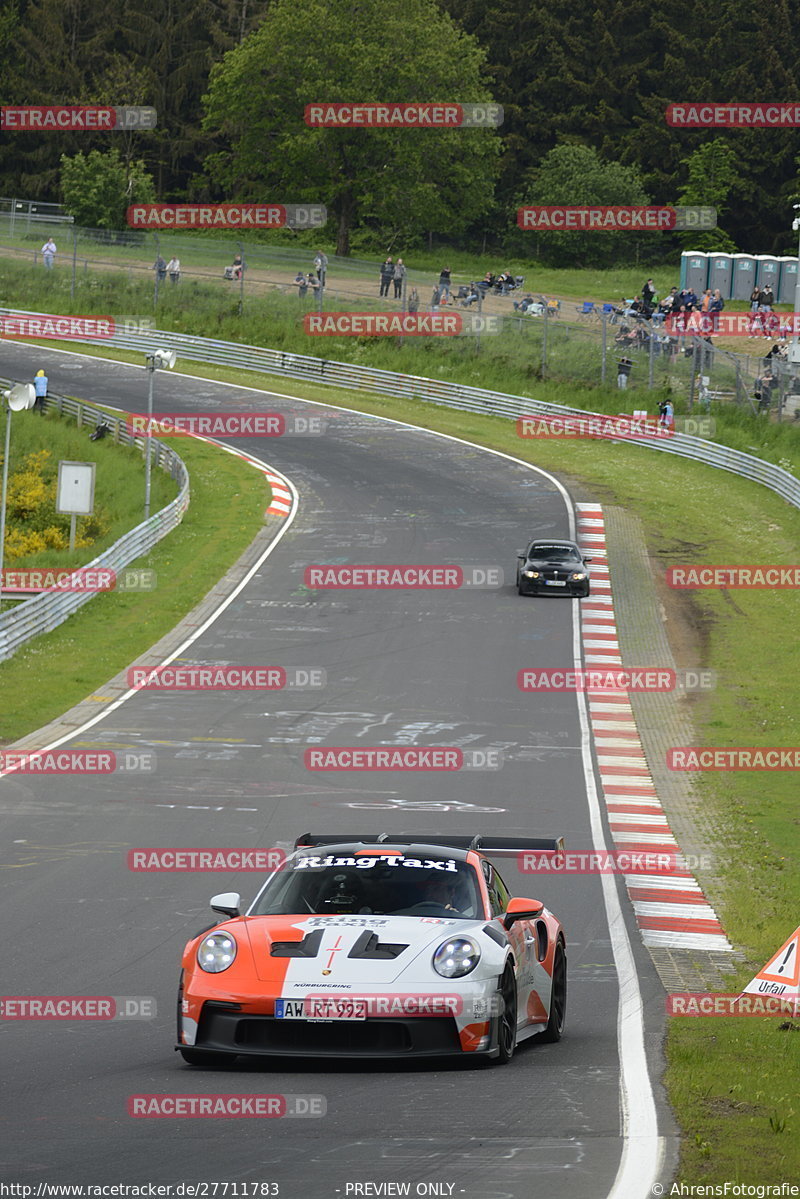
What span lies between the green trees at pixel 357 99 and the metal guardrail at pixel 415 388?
20883 mm

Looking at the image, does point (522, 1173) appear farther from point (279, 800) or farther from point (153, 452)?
point (153, 452)

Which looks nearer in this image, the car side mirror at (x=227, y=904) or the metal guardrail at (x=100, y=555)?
the car side mirror at (x=227, y=904)

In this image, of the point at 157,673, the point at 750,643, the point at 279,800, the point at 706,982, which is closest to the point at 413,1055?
the point at 706,982

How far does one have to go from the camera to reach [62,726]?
26.2 meters
